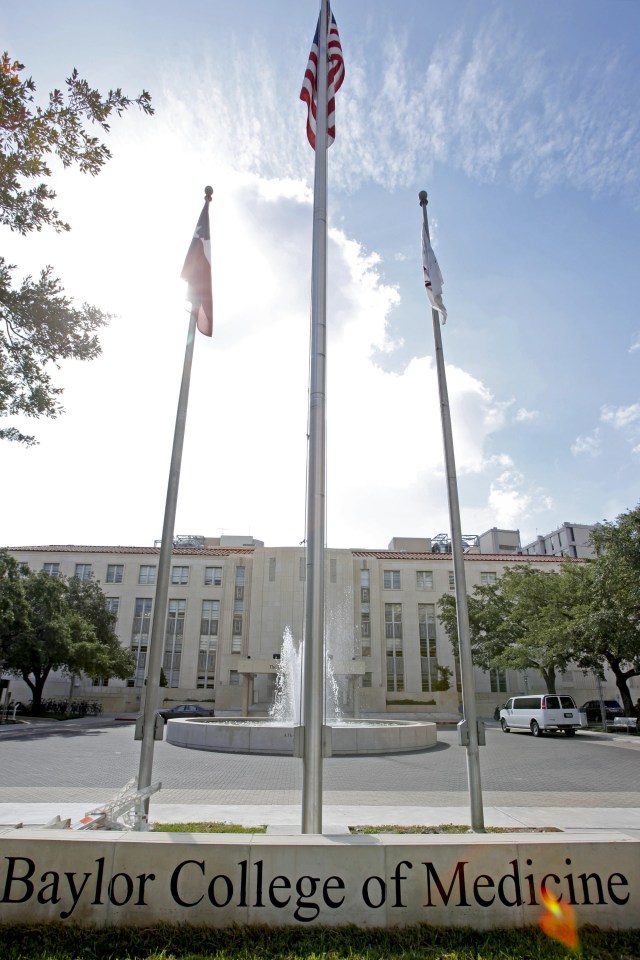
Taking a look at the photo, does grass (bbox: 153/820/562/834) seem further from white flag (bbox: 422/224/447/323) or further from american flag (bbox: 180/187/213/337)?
white flag (bbox: 422/224/447/323)

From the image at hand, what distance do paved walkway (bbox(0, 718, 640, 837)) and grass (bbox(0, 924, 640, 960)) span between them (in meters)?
2.62

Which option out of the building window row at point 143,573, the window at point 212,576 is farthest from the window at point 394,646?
the building window row at point 143,573

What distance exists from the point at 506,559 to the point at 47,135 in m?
58.6

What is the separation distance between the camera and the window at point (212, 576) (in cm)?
5978

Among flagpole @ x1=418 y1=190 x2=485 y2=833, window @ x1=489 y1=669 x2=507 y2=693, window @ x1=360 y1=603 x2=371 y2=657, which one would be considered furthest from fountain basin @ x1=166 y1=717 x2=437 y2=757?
window @ x1=489 y1=669 x2=507 y2=693

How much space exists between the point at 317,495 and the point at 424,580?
54045 mm

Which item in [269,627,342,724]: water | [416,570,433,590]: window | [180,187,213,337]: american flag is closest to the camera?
[180,187,213,337]: american flag

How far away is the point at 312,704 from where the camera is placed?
6.68m

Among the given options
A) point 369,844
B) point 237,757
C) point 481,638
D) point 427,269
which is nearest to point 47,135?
point 427,269

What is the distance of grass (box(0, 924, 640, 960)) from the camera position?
13.5 ft

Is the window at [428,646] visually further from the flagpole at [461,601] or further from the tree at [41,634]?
the flagpole at [461,601]

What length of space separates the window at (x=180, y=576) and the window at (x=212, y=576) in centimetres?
192

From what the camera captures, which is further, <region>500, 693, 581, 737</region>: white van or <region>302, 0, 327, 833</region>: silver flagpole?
<region>500, 693, 581, 737</region>: white van

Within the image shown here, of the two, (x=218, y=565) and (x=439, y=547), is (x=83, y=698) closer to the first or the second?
(x=218, y=565)
